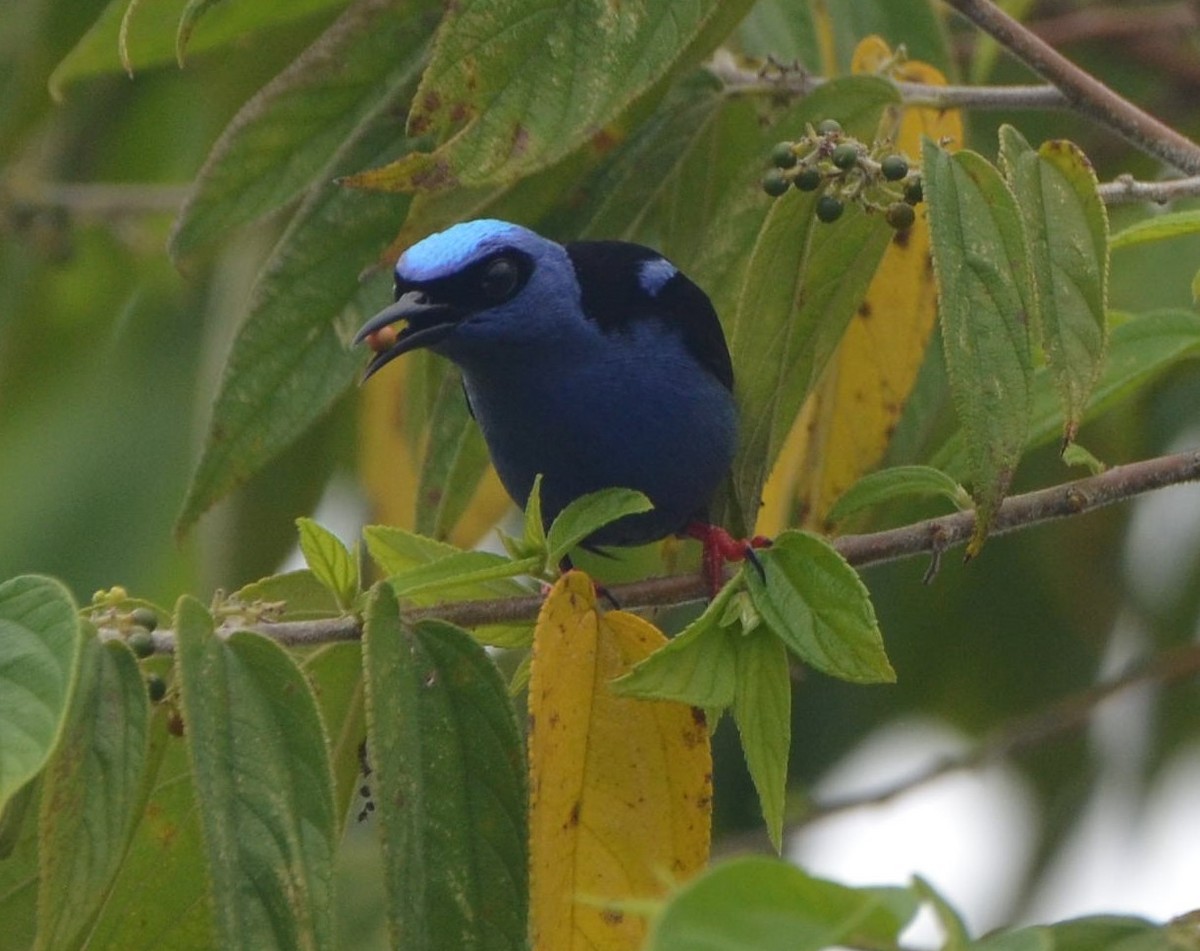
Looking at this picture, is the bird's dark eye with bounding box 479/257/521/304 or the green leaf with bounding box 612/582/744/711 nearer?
the green leaf with bounding box 612/582/744/711

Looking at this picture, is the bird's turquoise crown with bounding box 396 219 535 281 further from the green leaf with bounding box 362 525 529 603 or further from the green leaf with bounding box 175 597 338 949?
the green leaf with bounding box 175 597 338 949

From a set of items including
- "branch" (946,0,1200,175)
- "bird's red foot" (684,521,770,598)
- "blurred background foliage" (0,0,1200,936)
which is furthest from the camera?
"blurred background foliage" (0,0,1200,936)

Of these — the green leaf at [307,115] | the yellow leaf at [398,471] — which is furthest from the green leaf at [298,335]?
the yellow leaf at [398,471]

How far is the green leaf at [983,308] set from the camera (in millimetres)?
2252

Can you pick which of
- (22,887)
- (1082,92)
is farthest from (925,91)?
(22,887)

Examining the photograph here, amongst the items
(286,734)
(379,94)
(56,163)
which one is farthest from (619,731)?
(56,163)

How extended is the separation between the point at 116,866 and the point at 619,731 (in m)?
0.67

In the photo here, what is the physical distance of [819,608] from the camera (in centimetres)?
237

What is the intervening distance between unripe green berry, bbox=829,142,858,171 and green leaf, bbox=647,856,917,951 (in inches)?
49.6

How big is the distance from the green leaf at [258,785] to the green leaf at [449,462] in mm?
950

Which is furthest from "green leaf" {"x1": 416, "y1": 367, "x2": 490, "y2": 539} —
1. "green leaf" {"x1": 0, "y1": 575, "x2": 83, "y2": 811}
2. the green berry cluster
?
"green leaf" {"x1": 0, "y1": 575, "x2": 83, "y2": 811}

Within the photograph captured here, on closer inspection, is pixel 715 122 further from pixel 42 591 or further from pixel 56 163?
pixel 56 163

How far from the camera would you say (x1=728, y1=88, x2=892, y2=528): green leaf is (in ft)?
8.82

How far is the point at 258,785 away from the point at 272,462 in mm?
2143
